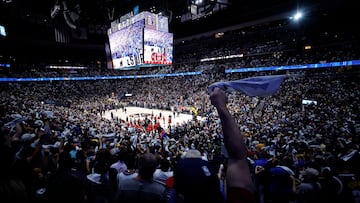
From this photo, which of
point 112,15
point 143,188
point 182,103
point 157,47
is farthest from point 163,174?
point 182,103

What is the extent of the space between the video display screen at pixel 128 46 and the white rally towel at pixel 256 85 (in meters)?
17.6

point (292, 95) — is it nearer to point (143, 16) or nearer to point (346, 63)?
point (346, 63)

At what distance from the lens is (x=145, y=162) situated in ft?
6.84

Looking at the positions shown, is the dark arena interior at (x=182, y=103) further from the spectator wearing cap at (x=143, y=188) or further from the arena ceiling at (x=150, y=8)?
the arena ceiling at (x=150, y=8)

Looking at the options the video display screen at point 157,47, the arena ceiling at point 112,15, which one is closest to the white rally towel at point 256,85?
the video display screen at point 157,47

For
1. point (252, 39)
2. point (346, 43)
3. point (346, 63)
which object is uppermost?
point (252, 39)

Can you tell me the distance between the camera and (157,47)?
1983 centimetres

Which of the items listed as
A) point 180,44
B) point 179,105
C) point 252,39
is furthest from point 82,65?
point 252,39

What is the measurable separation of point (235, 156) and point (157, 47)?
772 inches

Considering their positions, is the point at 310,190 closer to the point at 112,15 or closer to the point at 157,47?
the point at 157,47

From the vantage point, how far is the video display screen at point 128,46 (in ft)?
61.4

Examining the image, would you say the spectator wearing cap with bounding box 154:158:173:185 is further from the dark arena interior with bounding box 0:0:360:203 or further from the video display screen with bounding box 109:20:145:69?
the video display screen with bounding box 109:20:145:69

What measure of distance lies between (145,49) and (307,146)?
15765 millimetres

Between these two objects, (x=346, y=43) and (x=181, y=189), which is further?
(x=346, y=43)
